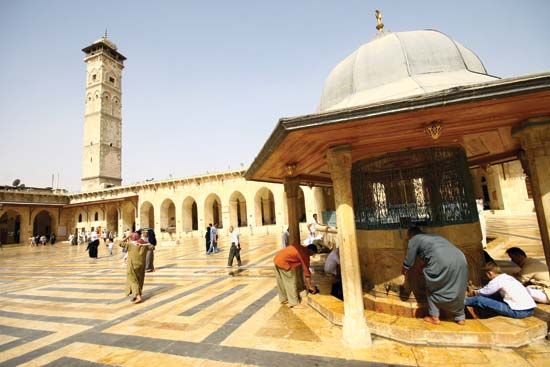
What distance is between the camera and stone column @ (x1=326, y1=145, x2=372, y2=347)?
9.56 ft

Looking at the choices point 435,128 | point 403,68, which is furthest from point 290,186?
point 435,128

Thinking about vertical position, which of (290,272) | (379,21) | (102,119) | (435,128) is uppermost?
(102,119)

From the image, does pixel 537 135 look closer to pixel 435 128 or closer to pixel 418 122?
pixel 435 128

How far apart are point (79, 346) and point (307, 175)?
192 inches

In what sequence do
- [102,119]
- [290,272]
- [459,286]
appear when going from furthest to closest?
[102,119]
[290,272]
[459,286]

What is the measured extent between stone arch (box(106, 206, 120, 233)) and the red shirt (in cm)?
3180

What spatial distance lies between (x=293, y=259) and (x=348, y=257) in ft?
5.12

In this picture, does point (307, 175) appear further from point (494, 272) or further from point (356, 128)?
point (494, 272)

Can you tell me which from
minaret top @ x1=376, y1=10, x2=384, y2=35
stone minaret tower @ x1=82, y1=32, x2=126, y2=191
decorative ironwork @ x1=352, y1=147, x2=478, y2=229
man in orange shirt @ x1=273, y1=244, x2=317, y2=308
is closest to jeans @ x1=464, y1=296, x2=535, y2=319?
decorative ironwork @ x1=352, y1=147, x2=478, y2=229

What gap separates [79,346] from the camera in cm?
332

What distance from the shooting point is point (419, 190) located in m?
4.09

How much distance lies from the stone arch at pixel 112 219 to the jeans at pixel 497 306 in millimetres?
34224

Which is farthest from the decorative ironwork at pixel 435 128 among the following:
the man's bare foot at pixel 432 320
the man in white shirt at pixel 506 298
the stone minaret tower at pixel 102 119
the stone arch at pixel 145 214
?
the stone minaret tower at pixel 102 119

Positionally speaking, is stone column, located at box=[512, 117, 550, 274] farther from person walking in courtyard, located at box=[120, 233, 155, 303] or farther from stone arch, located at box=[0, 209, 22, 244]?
stone arch, located at box=[0, 209, 22, 244]
